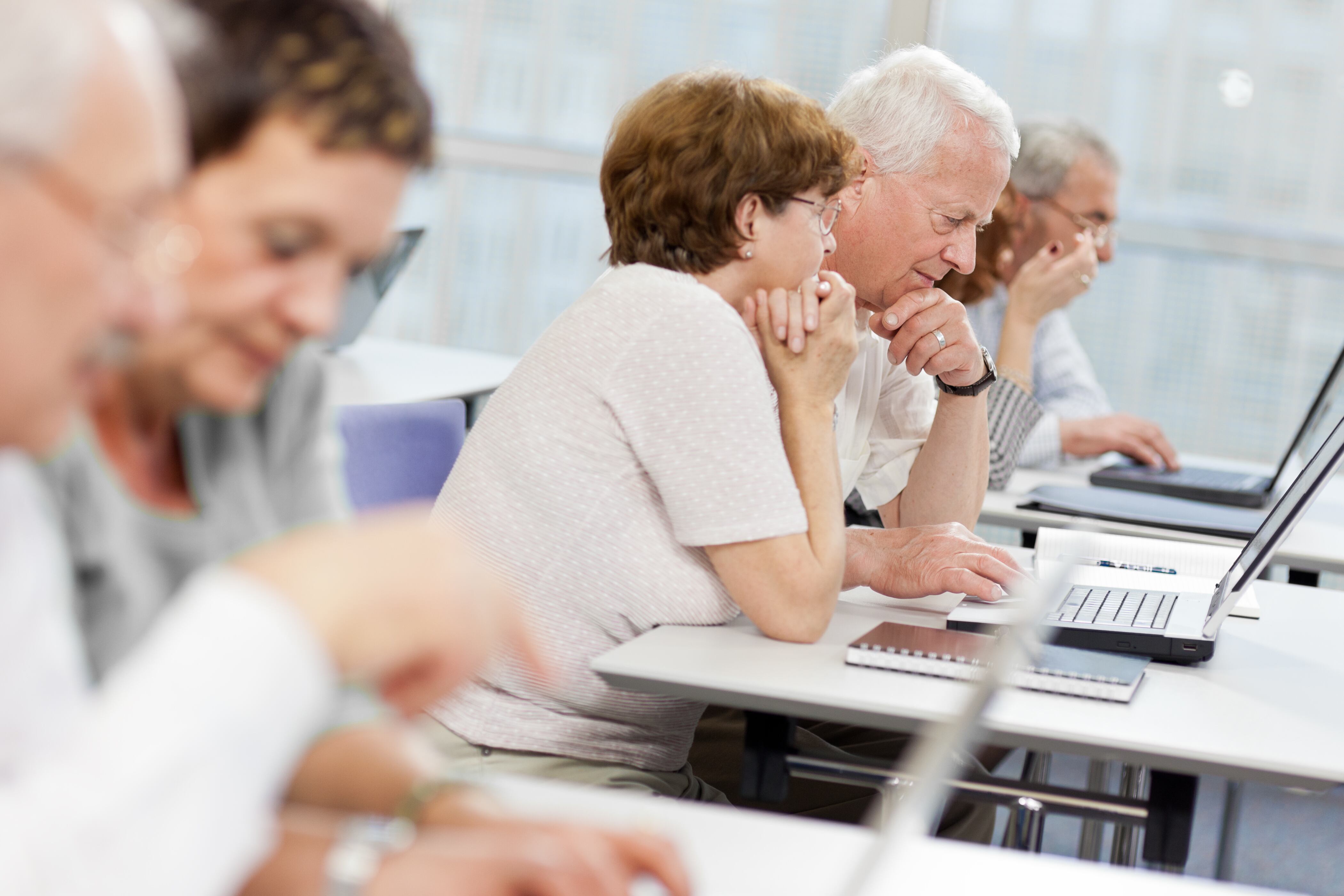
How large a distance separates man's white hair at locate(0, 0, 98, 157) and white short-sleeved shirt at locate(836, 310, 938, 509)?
160cm

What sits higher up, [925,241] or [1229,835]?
[925,241]

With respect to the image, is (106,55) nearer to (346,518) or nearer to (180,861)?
(180,861)

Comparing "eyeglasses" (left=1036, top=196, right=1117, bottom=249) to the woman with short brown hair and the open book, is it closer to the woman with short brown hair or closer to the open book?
the open book

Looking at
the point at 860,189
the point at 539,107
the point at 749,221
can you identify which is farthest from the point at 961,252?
the point at 539,107

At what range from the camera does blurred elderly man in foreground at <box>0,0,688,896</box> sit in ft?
1.55

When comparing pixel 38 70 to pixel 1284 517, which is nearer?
pixel 38 70

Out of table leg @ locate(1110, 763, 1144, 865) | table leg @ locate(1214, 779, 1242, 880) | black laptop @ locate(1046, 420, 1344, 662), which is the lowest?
table leg @ locate(1214, 779, 1242, 880)

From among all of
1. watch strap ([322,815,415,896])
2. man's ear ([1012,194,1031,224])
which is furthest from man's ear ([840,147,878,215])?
watch strap ([322,815,415,896])

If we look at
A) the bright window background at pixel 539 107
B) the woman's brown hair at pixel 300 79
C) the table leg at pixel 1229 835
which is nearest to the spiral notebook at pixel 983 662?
the woman's brown hair at pixel 300 79

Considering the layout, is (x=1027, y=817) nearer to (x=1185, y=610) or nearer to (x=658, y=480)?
(x=1185, y=610)

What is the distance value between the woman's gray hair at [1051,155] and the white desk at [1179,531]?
73 centimetres

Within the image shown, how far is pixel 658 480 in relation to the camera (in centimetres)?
138

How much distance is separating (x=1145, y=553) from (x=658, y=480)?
34.6 inches

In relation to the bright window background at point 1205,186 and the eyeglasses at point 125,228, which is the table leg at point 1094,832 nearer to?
the eyeglasses at point 125,228
